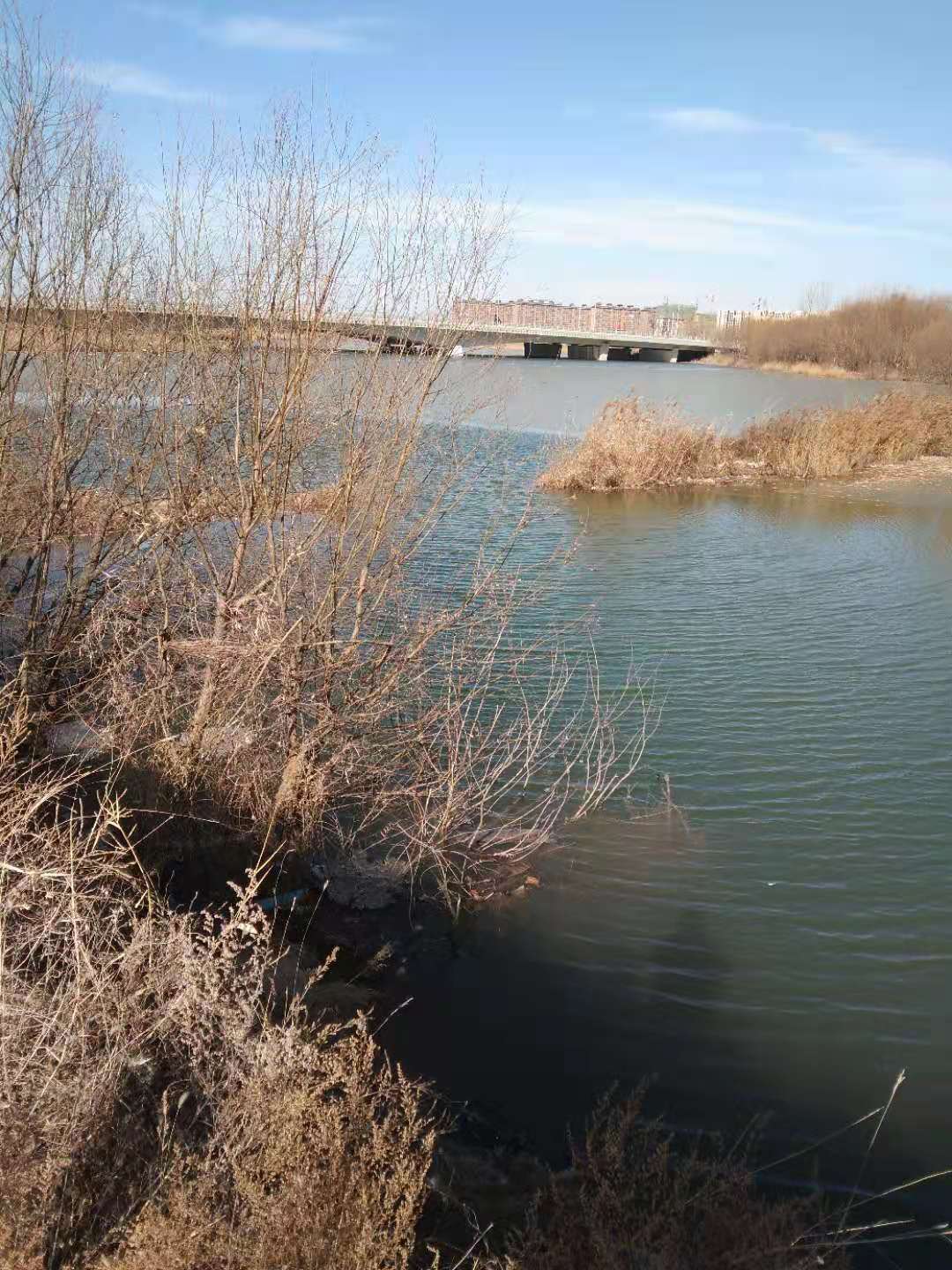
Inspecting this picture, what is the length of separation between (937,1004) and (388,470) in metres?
4.61

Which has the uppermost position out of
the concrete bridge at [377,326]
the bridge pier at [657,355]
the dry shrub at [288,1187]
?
the bridge pier at [657,355]

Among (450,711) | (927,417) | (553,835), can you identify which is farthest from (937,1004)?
(927,417)

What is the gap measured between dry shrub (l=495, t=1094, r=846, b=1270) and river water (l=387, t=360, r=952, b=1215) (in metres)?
1.01

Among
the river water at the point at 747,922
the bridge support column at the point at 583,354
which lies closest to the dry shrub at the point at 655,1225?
the river water at the point at 747,922

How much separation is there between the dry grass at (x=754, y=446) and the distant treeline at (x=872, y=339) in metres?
11.7

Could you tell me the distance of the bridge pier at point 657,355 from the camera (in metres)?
77.1

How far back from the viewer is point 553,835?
7.13 meters

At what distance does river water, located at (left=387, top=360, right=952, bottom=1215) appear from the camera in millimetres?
A: 4957

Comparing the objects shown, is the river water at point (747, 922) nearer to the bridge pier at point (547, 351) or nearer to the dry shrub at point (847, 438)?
the dry shrub at point (847, 438)

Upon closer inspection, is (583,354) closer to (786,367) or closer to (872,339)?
(786,367)

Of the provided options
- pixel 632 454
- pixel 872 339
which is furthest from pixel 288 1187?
pixel 872 339

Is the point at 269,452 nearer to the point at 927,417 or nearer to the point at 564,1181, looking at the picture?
the point at 564,1181

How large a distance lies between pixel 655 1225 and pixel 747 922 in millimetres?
3225

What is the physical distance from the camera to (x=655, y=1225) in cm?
317
